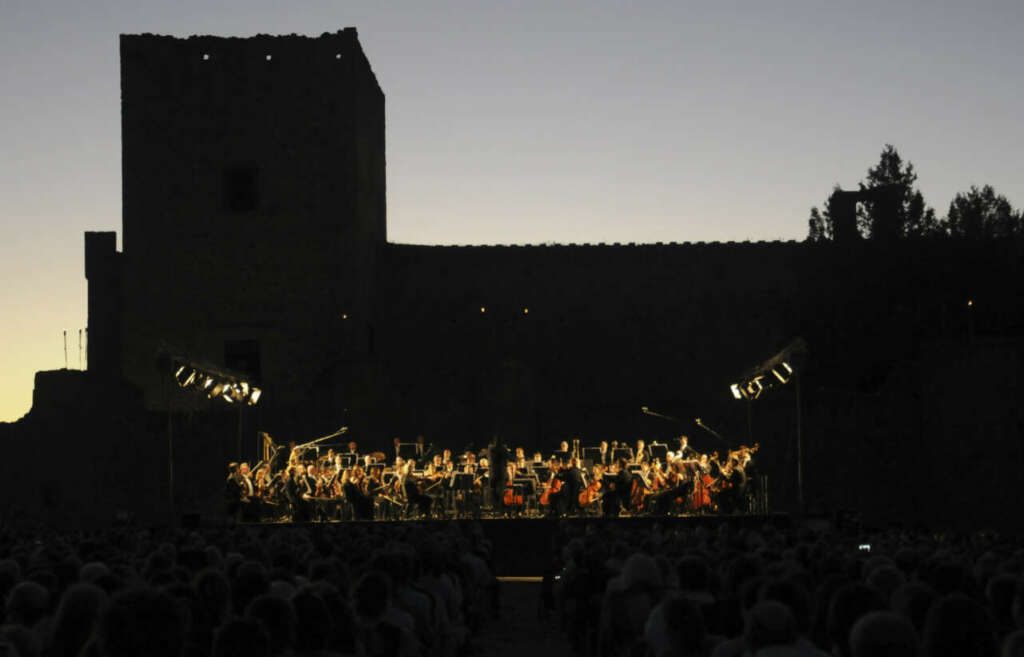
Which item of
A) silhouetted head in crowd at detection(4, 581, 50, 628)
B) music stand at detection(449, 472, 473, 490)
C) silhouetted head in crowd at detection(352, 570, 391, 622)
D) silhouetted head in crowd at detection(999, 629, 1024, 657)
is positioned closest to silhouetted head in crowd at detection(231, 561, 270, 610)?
silhouetted head in crowd at detection(352, 570, 391, 622)

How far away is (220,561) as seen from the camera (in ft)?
31.5

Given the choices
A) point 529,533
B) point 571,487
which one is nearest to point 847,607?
point 529,533

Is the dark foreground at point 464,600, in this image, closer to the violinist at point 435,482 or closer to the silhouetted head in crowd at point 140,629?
the silhouetted head in crowd at point 140,629

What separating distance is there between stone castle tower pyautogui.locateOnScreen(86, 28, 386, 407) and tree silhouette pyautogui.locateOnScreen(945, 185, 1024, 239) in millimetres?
16771

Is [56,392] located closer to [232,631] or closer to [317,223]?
[317,223]

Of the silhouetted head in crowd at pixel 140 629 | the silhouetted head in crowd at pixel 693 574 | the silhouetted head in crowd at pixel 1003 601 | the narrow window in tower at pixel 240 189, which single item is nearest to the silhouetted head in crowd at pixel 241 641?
the silhouetted head in crowd at pixel 140 629

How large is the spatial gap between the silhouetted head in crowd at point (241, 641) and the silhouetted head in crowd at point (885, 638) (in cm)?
204

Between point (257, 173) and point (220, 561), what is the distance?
26555 mm

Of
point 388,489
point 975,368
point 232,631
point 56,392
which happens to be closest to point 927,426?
point 975,368

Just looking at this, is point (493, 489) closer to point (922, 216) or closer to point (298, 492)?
point (298, 492)

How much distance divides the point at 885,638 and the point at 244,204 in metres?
32.1

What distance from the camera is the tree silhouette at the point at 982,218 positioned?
131 ft

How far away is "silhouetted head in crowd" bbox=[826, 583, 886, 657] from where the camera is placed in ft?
18.7

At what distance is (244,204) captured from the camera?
35.2 m
